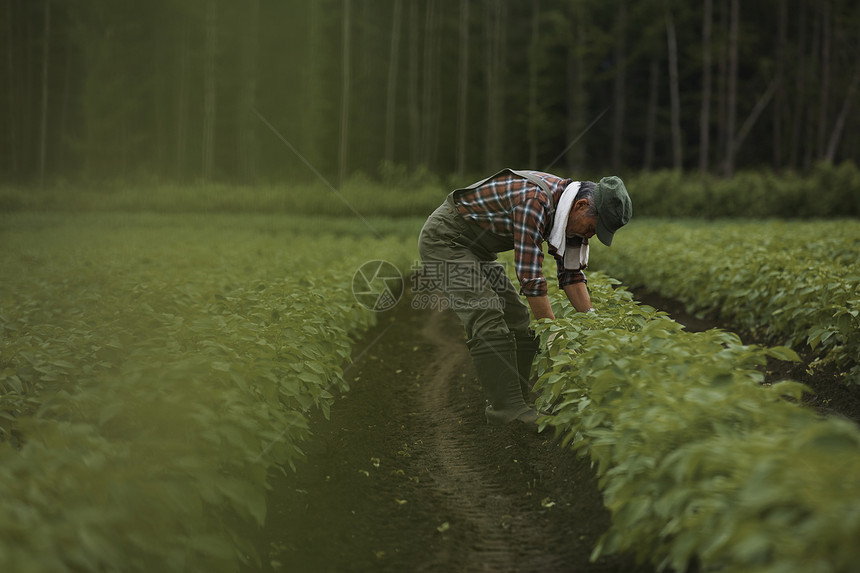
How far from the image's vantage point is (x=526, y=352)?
5.10 m

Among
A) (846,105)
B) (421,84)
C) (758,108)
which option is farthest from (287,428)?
(758,108)

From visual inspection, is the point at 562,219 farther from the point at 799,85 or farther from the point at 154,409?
the point at 799,85

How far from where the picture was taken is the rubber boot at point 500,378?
4.63m

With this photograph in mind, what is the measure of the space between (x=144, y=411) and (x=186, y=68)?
3879 cm

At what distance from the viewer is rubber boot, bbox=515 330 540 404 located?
16.5 feet

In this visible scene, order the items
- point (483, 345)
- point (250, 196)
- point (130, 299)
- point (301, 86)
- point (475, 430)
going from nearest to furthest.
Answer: point (483, 345)
point (475, 430)
point (130, 299)
point (250, 196)
point (301, 86)

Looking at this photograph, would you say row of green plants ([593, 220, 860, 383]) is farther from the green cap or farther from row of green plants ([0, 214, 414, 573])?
row of green plants ([0, 214, 414, 573])

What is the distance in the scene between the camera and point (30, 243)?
49.8 ft

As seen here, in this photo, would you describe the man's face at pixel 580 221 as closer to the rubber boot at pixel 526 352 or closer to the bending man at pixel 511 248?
the bending man at pixel 511 248

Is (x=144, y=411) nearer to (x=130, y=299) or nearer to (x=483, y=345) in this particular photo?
(x=483, y=345)

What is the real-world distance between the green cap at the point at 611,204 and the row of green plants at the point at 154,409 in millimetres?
1991

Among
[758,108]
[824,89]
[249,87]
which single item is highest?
[824,89]

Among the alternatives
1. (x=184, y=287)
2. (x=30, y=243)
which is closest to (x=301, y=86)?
(x=30, y=243)

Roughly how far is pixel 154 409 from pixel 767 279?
6.19 m
